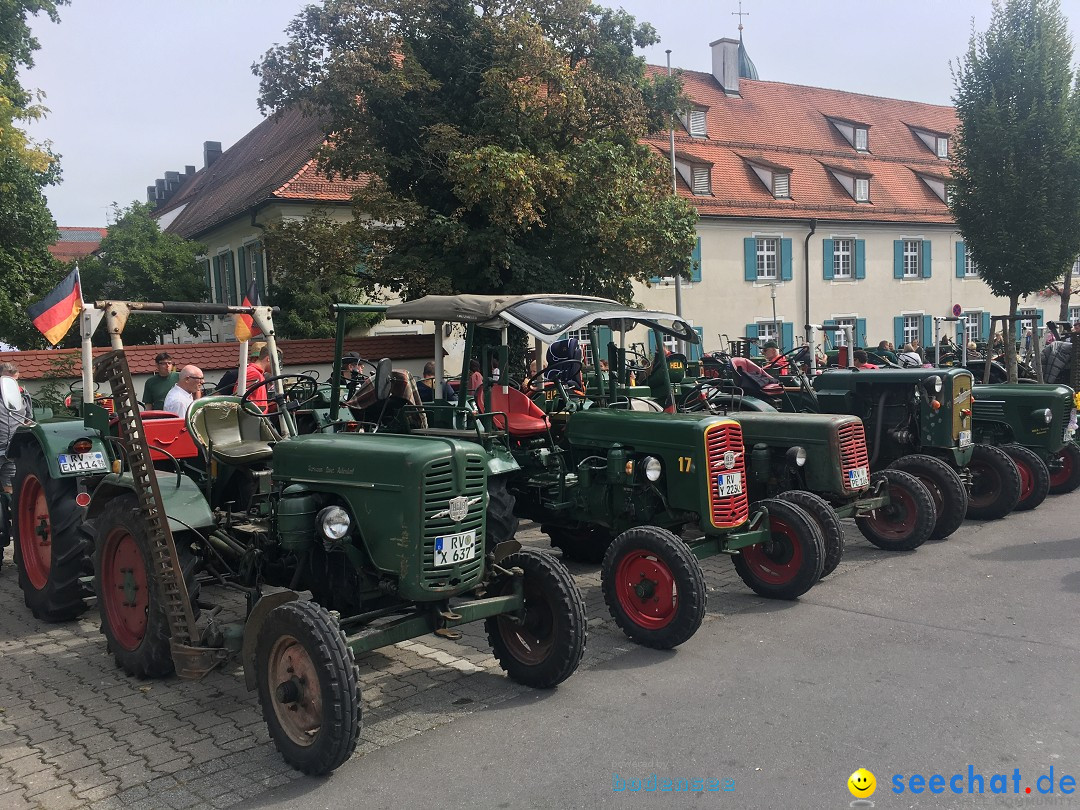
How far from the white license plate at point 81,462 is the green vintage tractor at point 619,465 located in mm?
1540

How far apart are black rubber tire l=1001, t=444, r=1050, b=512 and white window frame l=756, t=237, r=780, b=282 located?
20201 mm

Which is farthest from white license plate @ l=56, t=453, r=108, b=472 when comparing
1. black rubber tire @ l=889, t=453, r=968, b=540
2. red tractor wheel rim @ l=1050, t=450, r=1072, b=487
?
red tractor wheel rim @ l=1050, t=450, r=1072, b=487

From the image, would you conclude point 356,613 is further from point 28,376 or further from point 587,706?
point 28,376

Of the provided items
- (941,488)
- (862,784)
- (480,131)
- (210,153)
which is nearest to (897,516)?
(941,488)

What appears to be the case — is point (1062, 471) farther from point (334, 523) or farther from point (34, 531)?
point (34, 531)

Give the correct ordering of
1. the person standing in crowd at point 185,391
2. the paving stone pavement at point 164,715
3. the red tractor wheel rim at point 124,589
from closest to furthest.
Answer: the paving stone pavement at point 164,715 < the red tractor wheel rim at point 124,589 < the person standing in crowd at point 185,391

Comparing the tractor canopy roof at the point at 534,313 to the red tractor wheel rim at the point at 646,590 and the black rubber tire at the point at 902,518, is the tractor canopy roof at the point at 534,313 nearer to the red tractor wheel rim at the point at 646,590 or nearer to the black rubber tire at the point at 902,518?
the red tractor wheel rim at the point at 646,590

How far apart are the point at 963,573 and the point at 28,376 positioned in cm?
1198

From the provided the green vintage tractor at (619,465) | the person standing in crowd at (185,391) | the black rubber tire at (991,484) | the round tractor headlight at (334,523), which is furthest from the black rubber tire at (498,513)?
the black rubber tire at (991,484)

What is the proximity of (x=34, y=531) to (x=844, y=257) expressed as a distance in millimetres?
28558

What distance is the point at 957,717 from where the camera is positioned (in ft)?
14.2

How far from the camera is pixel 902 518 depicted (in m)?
7.91

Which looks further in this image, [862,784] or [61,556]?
[61,556]

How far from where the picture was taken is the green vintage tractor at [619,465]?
5.61 meters
